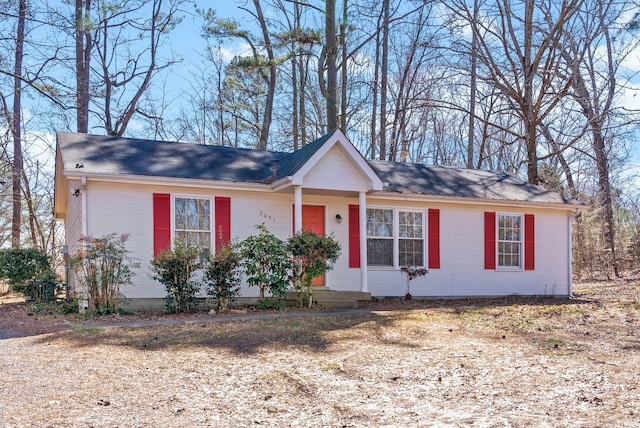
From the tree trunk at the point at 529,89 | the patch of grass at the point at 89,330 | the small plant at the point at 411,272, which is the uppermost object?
the tree trunk at the point at 529,89

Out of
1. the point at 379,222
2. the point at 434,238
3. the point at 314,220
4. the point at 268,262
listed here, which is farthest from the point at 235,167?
the point at 434,238

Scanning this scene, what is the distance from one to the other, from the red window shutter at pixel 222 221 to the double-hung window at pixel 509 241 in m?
7.00

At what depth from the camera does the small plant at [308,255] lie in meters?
10.5

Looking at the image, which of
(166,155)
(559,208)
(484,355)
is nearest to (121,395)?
(484,355)

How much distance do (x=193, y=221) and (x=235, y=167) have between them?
169cm

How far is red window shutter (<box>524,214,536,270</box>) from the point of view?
14258mm

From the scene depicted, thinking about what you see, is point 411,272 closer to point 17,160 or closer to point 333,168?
point 333,168

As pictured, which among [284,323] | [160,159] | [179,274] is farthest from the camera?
[160,159]

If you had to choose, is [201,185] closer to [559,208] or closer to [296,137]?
[559,208]

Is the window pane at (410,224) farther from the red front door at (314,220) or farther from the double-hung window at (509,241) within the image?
the double-hung window at (509,241)

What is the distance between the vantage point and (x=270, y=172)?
40.6 feet

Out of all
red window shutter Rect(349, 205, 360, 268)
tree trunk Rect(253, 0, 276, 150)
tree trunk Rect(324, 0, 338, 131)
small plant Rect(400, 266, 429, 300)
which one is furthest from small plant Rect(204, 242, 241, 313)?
tree trunk Rect(253, 0, 276, 150)

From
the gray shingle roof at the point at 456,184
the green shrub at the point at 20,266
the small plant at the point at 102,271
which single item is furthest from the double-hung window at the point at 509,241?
the green shrub at the point at 20,266

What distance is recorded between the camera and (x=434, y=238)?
43.7ft
